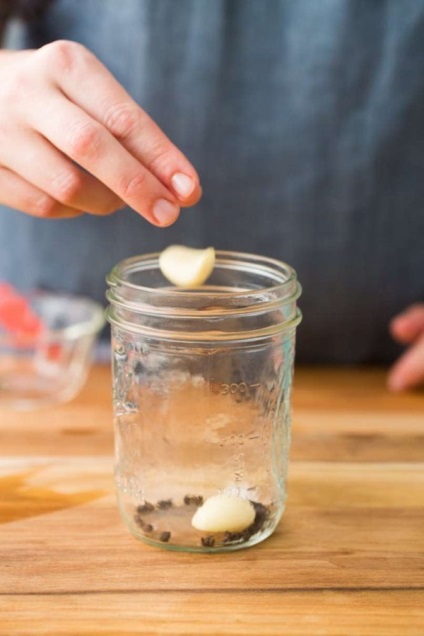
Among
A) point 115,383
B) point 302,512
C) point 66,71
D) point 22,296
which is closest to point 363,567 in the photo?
point 302,512

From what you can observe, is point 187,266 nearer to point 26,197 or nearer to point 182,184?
point 182,184

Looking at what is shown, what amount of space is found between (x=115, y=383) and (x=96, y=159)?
227 millimetres

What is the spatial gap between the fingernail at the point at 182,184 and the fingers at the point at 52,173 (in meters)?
0.11

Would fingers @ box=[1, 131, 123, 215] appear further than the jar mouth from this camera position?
Yes

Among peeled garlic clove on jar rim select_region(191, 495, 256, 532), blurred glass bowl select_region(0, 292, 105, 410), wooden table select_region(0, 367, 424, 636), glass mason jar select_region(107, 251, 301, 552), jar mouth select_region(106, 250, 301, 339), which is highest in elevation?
jar mouth select_region(106, 250, 301, 339)

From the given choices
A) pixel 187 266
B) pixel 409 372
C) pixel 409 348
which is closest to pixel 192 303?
pixel 187 266

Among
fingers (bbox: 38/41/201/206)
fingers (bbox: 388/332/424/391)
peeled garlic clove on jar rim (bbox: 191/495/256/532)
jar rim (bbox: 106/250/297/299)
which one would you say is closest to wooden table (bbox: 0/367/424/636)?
peeled garlic clove on jar rim (bbox: 191/495/256/532)

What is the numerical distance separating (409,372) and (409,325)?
128 millimetres

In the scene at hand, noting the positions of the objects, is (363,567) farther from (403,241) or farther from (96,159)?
(403,241)

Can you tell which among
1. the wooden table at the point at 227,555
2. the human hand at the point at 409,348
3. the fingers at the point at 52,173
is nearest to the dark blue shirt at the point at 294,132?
the human hand at the point at 409,348

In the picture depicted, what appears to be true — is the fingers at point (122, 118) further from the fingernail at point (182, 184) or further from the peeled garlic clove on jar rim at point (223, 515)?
the peeled garlic clove on jar rim at point (223, 515)

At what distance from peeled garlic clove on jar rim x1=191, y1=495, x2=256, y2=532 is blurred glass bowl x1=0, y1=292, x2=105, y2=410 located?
0.44m

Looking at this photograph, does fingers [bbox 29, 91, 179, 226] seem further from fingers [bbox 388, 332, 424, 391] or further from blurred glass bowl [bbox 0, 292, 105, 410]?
fingers [bbox 388, 332, 424, 391]

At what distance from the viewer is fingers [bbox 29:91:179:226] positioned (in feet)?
2.87
